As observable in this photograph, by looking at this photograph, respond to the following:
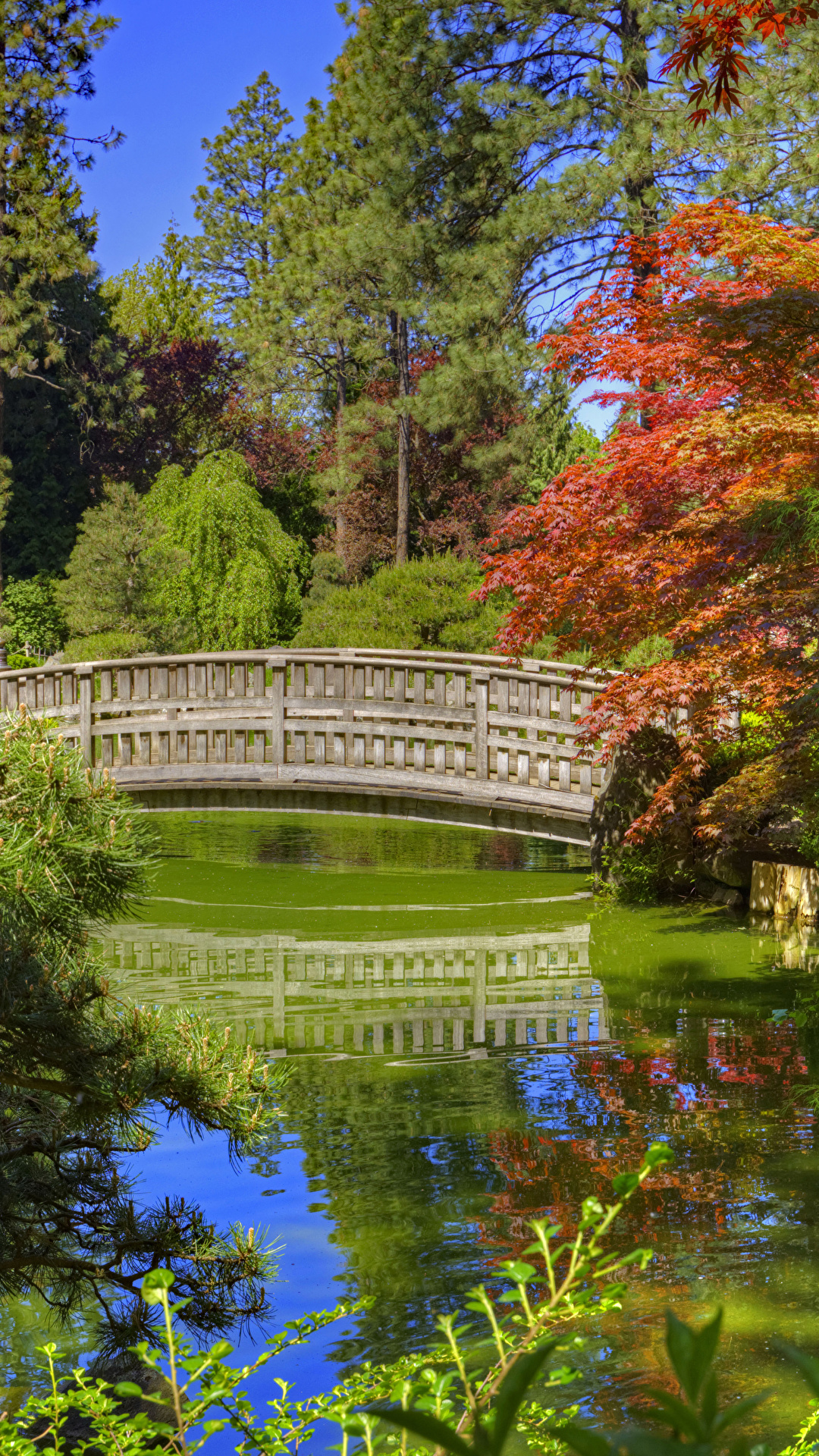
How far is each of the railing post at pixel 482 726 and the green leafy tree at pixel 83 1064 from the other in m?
7.01

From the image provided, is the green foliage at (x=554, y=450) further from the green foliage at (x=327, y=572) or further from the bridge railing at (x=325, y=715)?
the bridge railing at (x=325, y=715)

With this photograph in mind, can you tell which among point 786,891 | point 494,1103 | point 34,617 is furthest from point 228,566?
point 494,1103

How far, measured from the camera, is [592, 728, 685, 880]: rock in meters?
9.23

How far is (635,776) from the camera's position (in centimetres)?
928

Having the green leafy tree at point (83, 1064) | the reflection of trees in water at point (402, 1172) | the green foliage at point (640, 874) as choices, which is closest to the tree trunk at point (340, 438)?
the green foliage at point (640, 874)

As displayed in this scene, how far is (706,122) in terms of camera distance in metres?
12.6

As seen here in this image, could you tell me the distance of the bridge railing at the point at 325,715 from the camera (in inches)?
385

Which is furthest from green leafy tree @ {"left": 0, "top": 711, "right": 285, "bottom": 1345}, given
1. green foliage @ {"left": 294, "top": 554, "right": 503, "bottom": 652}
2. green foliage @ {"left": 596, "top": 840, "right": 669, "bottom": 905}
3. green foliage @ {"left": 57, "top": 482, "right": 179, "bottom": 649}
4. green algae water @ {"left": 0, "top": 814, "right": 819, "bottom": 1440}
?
green foliage @ {"left": 57, "top": 482, "right": 179, "bottom": 649}

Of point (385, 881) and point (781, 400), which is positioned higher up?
point (781, 400)

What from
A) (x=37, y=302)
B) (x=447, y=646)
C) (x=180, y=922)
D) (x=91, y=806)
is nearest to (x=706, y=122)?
(x=447, y=646)

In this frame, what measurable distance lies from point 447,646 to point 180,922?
23.5 feet

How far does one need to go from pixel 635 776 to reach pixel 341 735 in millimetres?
2480

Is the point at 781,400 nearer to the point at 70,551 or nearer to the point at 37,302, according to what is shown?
the point at 37,302

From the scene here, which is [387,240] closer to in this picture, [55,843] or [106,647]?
[106,647]
